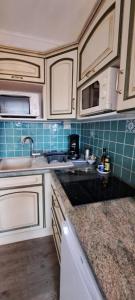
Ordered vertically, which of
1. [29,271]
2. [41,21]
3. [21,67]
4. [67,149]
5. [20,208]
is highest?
[41,21]

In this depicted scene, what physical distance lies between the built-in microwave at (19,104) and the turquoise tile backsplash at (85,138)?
265 millimetres

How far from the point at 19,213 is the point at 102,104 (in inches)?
52.2

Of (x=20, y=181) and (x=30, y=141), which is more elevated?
(x=30, y=141)

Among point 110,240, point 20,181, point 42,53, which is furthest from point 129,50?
point 20,181

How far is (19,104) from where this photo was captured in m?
1.54

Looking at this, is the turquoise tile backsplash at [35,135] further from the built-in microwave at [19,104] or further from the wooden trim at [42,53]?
the wooden trim at [42,53]

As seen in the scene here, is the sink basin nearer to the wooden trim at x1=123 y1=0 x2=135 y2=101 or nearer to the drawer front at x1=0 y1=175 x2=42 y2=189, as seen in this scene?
the drawer front at x1=0 y1=175 x2=42 y2=189

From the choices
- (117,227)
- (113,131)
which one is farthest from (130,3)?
(117,227)

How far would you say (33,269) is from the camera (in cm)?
130

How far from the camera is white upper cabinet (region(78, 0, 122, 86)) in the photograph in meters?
0.75

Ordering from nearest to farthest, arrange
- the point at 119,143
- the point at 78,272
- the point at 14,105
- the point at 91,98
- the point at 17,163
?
the point at 78,272, the point at 91,98, the point at 119,143, the point at 14,105, the point at 17,163

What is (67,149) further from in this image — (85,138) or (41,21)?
(41,21)

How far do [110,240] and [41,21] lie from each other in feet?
6.12

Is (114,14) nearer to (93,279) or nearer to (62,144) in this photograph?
(93,279)
